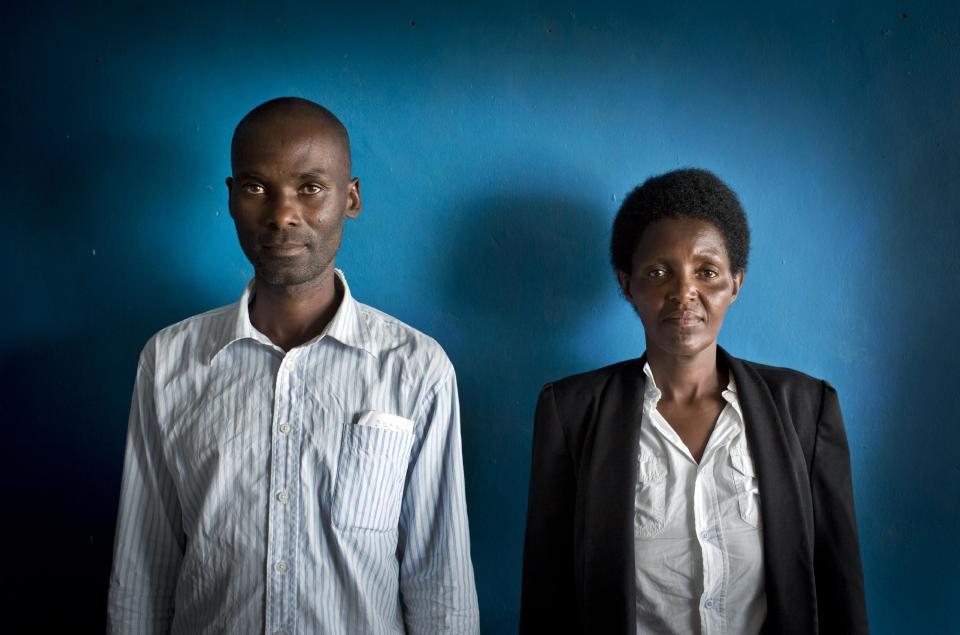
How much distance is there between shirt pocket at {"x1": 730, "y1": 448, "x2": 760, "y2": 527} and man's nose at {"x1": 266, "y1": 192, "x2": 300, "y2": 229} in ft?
3.11

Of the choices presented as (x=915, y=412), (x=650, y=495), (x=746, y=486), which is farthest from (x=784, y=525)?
(x=915, y=412)

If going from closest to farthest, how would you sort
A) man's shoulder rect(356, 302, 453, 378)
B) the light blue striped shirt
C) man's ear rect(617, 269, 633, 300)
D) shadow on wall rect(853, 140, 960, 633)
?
the light blue striped shirt → man's shoulder rect(356, 302, 453, 378) → man's ear rect(617, 269, 633, 300) → shadow on wall rect(853, 140, 960, 633)

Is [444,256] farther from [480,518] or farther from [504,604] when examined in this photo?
[504,604]

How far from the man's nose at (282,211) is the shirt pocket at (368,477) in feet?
1.28

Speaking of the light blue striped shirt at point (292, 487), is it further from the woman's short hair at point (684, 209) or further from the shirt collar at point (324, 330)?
the woman's short hair at point (684, 209)

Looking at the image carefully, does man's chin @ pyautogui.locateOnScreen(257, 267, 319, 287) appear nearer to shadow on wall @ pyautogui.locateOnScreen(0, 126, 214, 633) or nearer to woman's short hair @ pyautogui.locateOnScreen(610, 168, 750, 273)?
shadow on wall @ pyautogui.locateOnScreen(0, 126, 214, 633)

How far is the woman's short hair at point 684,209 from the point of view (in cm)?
142

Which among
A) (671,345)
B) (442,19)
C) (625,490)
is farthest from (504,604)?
(442,19)

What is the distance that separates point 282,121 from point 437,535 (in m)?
0.85

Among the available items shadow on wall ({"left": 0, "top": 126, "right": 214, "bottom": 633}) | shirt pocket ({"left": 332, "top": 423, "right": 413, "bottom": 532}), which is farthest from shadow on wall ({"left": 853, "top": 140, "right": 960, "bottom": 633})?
shadow on wall ({"left": 0, "top": 126, "right": 214, "bottom": 633})

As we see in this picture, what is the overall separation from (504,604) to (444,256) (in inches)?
33.3

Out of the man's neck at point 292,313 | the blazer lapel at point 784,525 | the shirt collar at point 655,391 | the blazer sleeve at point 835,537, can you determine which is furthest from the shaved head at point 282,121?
the blazer sleeve at point 835,537

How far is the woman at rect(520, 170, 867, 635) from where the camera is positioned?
132cm

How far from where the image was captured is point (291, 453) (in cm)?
129
